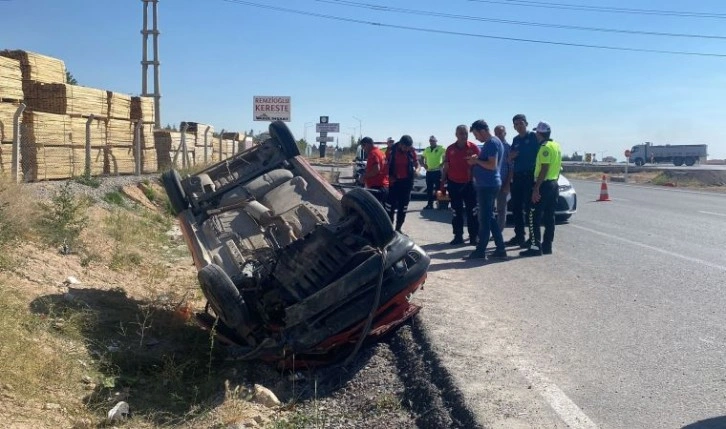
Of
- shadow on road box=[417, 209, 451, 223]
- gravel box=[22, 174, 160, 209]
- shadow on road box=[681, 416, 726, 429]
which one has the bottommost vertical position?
shadow on road box=[681, 416, 726, 429]

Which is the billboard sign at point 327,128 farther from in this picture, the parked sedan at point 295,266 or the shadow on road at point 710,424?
the shadow on road at point 710,424

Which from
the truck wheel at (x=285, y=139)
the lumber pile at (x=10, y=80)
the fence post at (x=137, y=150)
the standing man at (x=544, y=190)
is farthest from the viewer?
the fence post at (x=137, y=150)

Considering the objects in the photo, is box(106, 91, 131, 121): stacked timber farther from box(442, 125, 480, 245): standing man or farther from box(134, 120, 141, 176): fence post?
box(442, 125, 480, 245): standing man

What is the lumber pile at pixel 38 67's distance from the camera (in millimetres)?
15703

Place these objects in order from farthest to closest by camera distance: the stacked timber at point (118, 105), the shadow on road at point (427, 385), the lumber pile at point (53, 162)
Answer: the stacked timber at point (118, 105), the lumber pile at point (53, 162), the shadow on road at point (427, 385)

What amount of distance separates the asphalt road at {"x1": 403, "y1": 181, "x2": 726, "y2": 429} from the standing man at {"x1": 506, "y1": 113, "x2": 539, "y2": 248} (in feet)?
2.16

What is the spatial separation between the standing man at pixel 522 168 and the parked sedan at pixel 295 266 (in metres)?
4.67

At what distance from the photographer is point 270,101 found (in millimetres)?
21188

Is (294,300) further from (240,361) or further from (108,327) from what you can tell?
(108,327)

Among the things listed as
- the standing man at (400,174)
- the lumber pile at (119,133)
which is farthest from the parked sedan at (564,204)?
the lumber pile at (119,133)

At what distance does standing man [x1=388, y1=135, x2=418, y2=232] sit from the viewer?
11898 mm

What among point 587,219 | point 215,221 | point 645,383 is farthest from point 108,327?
point 587,219

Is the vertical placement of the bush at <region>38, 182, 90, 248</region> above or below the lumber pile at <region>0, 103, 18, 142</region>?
below

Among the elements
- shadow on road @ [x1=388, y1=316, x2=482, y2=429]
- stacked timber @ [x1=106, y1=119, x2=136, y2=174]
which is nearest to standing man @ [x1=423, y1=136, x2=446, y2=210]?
stacked timber @ [x1=106, y1=119, x2=136, y2=174]
